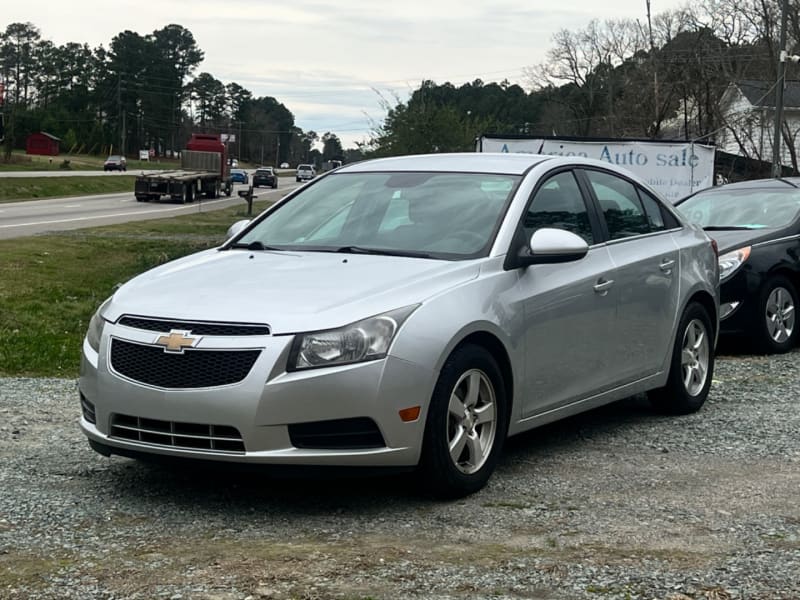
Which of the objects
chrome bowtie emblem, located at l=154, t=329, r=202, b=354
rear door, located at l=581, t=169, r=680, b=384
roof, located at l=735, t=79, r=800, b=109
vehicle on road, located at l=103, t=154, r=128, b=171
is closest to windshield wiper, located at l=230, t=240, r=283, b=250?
chrome bowtie emblem, located at l=154, t=329, r=202, b=354

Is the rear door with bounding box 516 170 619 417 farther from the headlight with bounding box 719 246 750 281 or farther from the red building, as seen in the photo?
the red building

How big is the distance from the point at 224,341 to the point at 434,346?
90 cm

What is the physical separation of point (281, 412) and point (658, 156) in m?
19.0

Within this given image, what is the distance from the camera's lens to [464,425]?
203 inches

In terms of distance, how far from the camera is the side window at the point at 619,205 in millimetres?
6684

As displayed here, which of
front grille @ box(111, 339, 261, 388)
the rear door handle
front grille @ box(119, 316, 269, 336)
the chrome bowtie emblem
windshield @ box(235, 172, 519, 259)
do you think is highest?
windshield @ box(235, 172, 519, 259)

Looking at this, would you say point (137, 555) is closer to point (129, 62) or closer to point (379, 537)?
point (379, 537)

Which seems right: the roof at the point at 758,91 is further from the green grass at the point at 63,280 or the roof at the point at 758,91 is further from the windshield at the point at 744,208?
the windshield at the point at 744,208

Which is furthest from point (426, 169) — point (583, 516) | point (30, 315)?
point (30, 315)

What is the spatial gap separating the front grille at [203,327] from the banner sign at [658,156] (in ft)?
58.8

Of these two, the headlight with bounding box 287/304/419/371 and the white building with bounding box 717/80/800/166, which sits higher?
the white building with bounding box 717/80/800/166

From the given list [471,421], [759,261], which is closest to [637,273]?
[471,421]

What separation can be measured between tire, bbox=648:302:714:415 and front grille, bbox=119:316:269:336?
338 cm

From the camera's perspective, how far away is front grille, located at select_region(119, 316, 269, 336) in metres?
4.68
